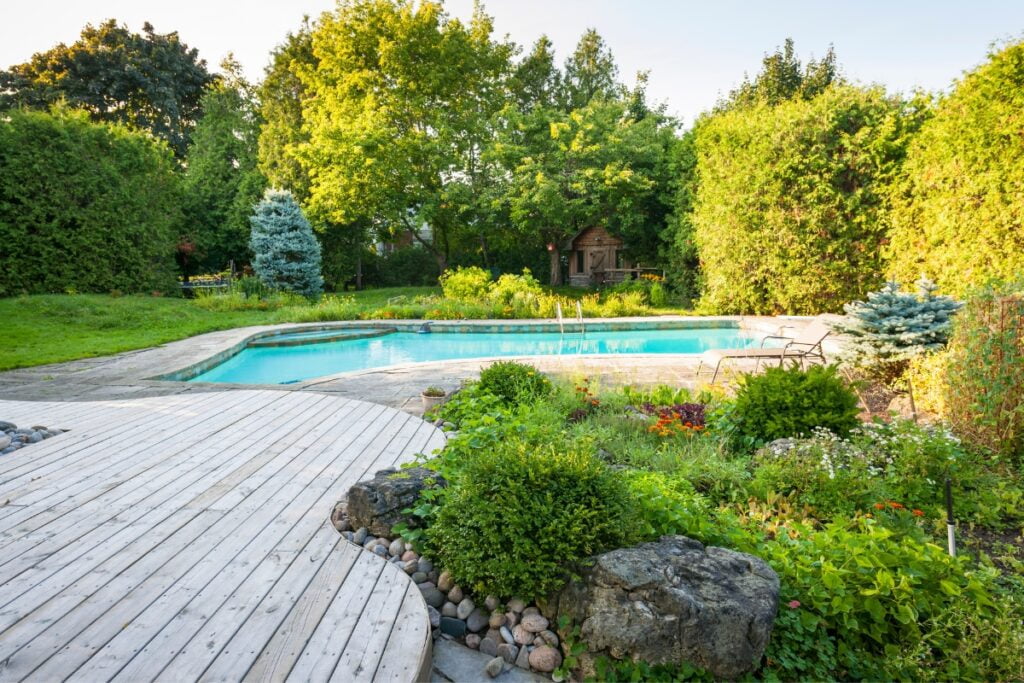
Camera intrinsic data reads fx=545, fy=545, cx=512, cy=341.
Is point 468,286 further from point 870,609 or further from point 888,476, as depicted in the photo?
point 870,609

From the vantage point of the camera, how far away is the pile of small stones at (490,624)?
1852 mm

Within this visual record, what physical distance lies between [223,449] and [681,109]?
22.0 metres

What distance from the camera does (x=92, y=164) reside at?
43.7 ft

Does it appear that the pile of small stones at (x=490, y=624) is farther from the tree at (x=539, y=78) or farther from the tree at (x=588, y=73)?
the tree at (x=588, y=73)

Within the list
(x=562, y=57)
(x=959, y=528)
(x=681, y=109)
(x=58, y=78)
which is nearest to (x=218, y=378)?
(x=959, y=528)

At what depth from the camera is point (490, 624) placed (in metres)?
2.01

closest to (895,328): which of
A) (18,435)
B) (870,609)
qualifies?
(870,609)

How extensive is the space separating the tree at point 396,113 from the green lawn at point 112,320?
4.33 m

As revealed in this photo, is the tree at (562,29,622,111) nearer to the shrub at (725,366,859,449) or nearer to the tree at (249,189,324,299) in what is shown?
the tree at (249,189,324,299)

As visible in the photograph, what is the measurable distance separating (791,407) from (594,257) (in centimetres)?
1739

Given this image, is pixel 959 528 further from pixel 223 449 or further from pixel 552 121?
pixel 552 121

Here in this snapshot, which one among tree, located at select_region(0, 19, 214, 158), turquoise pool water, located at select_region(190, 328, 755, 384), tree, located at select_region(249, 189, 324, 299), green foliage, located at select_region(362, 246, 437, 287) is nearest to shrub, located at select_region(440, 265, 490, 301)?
turquoise pool water, located at select_region(190, 328, 755, 384)

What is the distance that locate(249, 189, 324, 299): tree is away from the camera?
53.5 ft

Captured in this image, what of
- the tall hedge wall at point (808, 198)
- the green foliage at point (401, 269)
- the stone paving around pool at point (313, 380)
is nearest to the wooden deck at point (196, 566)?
the stone paving around pool at point (313, 380)
